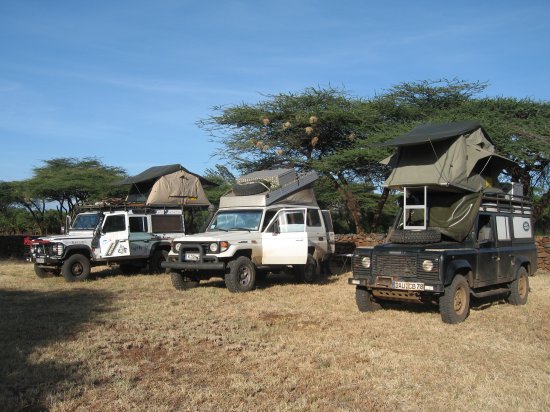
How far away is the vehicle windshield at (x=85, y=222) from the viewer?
1496cm

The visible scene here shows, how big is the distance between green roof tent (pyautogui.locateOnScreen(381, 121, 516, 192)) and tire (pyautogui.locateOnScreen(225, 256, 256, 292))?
3560 mm

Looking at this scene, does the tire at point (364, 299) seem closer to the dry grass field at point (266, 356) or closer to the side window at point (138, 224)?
the dry grass field at point (266, 356)

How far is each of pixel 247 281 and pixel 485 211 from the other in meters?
5.05

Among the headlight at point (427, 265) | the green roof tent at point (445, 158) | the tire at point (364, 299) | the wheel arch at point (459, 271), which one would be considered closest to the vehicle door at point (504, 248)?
the green roof tent at point (445, 158)

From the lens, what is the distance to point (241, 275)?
11805mm

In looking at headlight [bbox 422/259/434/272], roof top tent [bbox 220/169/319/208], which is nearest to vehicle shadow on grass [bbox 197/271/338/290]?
roof top tent [bbox 220/169/319/208]

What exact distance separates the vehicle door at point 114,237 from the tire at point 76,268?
1.63 feet

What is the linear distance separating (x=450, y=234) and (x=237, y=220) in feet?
→ 17.1

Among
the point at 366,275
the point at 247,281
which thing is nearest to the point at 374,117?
the point at 247,281

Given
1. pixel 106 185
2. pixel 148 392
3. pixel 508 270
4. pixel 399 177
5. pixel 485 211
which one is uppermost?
pixel 106 185

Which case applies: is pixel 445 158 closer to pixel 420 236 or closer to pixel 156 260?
pixel 420 236

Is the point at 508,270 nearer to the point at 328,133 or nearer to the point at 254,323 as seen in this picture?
the point at 254,323

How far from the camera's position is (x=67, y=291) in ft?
40.6

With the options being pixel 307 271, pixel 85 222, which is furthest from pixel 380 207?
pixel 85 222
